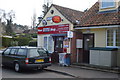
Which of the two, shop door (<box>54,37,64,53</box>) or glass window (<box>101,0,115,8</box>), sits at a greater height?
glass window (<box>101,0,115,8</box>)

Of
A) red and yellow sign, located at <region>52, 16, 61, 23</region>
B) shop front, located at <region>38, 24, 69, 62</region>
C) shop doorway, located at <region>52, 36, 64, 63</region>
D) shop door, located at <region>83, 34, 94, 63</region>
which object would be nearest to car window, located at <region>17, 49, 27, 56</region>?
shop front, located at <region>38, 24, 69, 62</region>

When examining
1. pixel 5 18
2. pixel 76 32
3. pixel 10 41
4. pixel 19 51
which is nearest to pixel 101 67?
pixel 76 32

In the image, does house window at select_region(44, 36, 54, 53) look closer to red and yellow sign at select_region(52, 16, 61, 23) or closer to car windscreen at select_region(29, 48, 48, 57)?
red and yellow sign at select_region(52, 16, 61, 23)

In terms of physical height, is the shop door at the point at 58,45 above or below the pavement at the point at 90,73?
above

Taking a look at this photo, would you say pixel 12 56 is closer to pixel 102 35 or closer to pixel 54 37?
pixel 54 37

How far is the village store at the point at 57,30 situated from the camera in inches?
473

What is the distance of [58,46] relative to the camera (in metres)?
13.3

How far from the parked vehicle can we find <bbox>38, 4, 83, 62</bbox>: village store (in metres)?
2.73

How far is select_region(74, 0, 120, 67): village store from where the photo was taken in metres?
9.65

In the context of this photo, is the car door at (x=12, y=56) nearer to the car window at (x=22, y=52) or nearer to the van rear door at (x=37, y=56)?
the car window at (x=22, y=52)

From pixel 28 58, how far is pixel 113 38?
5.77m

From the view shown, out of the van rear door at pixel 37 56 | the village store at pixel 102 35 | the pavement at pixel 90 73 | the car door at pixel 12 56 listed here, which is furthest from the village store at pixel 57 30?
the car door at pixel 12 56

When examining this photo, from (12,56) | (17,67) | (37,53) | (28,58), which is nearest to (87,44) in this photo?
(37,53)

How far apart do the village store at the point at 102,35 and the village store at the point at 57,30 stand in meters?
0.87
